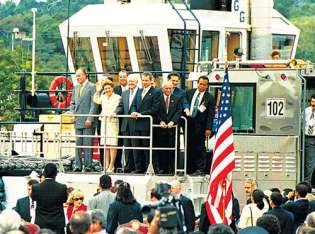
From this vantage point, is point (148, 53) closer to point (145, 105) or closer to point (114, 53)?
point (114, 53)

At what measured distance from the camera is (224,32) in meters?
33.8

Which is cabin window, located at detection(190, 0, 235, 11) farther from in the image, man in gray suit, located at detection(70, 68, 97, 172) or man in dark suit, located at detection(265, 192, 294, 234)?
man in dark suit, located at detection(265, 192, 294, 234)

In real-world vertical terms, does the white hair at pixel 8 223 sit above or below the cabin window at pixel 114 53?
below

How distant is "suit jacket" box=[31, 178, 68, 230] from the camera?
2228cm

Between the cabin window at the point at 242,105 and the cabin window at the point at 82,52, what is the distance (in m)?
5.20

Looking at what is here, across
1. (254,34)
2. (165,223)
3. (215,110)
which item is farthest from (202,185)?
(165,223)

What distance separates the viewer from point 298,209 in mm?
22859

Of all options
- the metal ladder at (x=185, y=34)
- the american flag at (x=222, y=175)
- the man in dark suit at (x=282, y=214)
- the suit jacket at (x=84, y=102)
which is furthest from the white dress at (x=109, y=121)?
the man in dark suit at (x=282, y=214)

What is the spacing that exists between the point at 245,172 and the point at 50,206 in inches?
285

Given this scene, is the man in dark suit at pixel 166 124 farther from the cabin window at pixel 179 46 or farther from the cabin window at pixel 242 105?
the cabin window at pixel 179 46

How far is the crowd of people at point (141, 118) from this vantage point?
1066 inches

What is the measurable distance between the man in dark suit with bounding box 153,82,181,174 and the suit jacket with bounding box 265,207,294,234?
514 cm

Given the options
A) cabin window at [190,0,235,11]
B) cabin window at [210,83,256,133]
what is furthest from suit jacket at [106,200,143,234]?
cabin window at [190,0,235,11]

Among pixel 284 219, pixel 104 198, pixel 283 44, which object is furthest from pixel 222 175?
pixel 283 44
